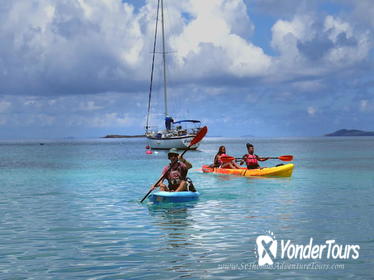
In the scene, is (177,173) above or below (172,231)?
above

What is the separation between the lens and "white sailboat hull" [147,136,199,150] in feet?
241

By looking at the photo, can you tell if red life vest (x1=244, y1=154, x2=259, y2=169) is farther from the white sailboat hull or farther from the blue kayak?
the white sailboat hull

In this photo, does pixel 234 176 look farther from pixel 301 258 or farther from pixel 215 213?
pixel 301 258

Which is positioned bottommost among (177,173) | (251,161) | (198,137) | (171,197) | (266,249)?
(266,249)

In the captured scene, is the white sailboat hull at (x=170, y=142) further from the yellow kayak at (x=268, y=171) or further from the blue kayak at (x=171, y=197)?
the blue kayak at (x=171, y=197)

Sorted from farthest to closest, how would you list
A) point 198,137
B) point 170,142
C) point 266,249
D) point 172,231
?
point 170,142
point 198,137
point 172,231
point 266,249

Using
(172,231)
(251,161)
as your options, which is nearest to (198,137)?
→ (251,161)

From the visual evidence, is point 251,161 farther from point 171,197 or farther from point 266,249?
point 266,249

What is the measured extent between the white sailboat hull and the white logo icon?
203 ft

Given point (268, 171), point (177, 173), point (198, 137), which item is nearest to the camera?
point (177, 173)

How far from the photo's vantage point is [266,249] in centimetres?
1020

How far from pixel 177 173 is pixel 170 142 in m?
59.6

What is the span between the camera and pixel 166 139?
77.2m

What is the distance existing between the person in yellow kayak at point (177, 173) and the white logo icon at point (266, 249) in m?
5.74
